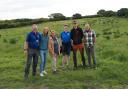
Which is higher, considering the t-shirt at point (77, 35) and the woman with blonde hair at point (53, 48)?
the t-shirt at point (77, 35)

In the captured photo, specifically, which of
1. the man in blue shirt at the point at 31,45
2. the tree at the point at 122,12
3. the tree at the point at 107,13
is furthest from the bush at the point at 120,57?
the tree at the point at 107,13

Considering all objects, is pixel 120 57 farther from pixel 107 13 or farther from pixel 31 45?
pixel 107 13

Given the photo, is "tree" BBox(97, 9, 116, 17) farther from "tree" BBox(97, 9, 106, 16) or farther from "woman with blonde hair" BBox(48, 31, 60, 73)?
"woman with blonde hair" BBox(48, 31, 60, 73)

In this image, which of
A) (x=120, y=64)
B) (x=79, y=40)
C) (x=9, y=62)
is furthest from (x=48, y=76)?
(x=9, y=62)

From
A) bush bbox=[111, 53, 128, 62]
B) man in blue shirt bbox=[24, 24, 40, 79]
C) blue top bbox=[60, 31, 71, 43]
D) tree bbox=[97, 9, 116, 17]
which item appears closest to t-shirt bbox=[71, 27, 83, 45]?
blue top bbox=[60, 31, 71, 43]

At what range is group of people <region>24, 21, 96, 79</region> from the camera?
57.5 ft

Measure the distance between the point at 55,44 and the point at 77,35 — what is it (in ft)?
3.49

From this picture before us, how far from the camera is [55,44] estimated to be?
61.5ft

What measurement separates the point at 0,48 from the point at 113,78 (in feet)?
46.3

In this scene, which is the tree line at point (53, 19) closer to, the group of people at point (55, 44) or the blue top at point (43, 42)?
the group of people at point (55, 44)

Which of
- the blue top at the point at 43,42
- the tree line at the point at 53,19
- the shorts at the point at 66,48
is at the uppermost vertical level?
the blue top at the point at 43,42

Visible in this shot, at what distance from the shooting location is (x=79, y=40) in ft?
62.1

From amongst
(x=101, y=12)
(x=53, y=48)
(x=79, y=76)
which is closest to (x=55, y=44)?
(x=53, y=48)

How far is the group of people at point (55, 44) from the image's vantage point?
1753cm
